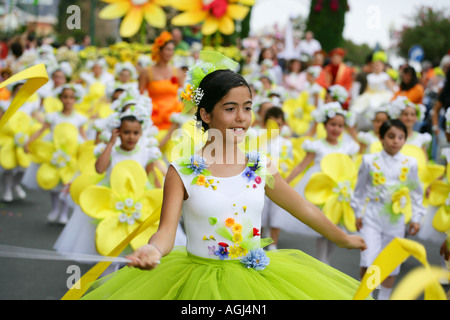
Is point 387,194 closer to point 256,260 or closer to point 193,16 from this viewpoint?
point 256,260

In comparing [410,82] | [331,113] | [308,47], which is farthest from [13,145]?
[308,47]

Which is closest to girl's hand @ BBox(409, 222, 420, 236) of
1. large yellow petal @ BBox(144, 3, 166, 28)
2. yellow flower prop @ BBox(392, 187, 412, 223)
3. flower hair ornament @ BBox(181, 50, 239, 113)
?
yellow flower prop @ BBox(392, 187, 412, 223)

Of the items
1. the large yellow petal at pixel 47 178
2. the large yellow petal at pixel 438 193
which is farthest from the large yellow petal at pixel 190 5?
the large yellow petal at pixel 438 193

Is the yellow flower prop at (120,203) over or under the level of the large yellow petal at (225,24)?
under

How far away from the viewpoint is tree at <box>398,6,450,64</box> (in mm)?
28855

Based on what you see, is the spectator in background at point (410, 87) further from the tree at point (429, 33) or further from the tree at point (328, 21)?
the tree at point (429, 33)

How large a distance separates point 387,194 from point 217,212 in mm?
2983

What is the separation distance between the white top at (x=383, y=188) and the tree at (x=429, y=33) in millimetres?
24193

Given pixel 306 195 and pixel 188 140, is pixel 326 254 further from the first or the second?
pixel 188 140

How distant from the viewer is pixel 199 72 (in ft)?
10.6

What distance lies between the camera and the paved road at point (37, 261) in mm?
5633

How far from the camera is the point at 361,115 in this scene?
42.4 ft

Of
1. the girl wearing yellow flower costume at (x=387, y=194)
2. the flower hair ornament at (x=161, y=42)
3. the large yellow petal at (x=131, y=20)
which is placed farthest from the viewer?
the flower hair ornament at (x=161, y=42)

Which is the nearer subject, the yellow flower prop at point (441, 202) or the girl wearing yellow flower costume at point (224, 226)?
the girl wearing yellow flower costume at point (224, 226)
